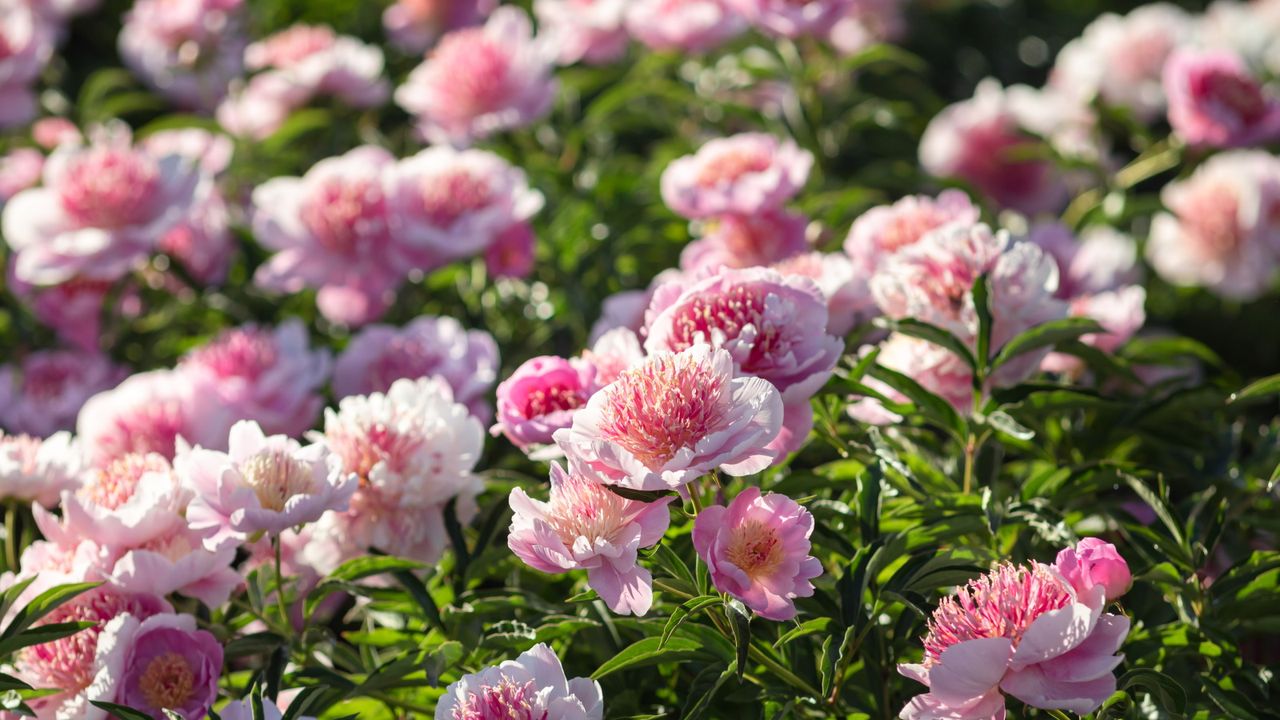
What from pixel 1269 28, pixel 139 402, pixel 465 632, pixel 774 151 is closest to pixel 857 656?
pixel 465 632

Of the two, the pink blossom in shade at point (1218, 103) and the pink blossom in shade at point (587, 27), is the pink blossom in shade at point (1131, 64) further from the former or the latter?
the pink blossom in shade at point (587, 27)

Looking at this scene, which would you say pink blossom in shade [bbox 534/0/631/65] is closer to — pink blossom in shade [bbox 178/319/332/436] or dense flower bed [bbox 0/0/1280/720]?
dense flower bed [bbox 0/0/1280/720]

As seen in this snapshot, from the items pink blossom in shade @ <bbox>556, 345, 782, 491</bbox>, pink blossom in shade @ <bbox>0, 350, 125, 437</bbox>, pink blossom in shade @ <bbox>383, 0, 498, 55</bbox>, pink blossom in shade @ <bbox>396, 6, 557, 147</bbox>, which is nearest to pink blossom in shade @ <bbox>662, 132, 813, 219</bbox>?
pink blossom in shade @ <bbox>396, 6, 557, 147</bbox>

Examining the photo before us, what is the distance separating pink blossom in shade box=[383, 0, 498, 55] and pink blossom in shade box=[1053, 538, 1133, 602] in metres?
2.18

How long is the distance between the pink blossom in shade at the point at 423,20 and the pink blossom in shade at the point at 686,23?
27.8 inches

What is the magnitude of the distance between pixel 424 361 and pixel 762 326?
624mm

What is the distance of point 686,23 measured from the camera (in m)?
2.16

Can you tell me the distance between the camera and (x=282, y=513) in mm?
1074

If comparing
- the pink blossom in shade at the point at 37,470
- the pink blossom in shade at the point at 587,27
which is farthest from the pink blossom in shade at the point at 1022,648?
the pink blossom in shade at the point at 587,27

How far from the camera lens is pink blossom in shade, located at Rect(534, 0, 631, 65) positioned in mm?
2346

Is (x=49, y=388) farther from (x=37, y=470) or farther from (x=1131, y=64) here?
(x=1131, y=64)

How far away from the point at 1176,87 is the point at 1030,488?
3.45ft

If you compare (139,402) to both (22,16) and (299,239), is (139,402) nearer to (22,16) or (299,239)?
(299,239)

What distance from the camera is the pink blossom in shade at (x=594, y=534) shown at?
0.96 m
